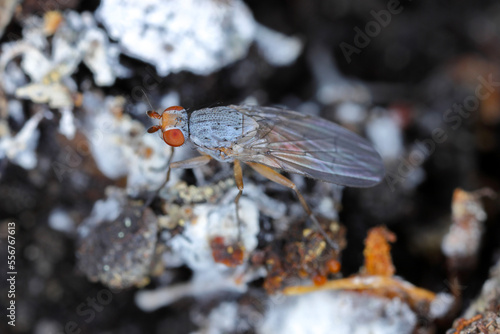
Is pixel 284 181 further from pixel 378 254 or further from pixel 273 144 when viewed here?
pixel 378 254

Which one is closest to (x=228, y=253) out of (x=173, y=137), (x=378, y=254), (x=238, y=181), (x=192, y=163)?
(x=238, y=181)

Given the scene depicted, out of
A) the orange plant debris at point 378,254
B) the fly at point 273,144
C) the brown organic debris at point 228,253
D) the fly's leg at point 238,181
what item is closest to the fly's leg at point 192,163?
the fly at point 273,144

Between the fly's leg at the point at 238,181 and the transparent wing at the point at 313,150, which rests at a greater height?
the transparent wing at the point at 313,150

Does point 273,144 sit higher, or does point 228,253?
point 273,144

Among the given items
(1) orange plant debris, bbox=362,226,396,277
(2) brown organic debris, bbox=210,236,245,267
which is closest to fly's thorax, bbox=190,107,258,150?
(2) brown organic debris, bbox=210,236,245,267

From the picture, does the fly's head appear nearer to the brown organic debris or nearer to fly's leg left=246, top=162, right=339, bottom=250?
fly's leg left=246, top=162, right=339, bottom=250

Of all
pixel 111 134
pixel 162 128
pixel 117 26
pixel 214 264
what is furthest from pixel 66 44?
pixel 214 264

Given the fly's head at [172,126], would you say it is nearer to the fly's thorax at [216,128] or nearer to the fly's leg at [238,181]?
the fly's thorax at [216,128]
